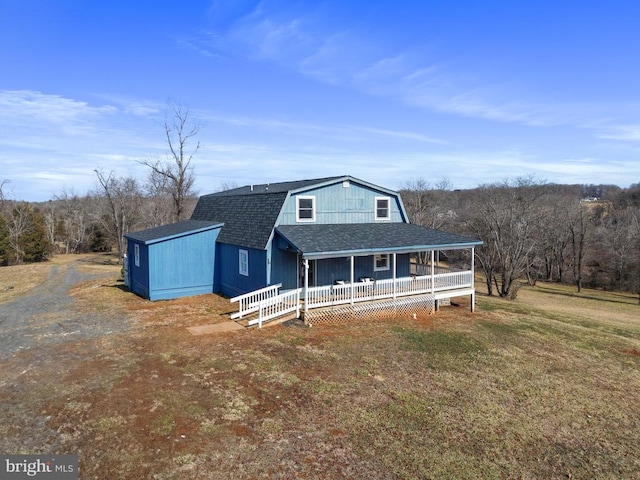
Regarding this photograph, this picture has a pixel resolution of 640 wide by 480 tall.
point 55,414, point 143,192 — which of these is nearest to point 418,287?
point 55,414

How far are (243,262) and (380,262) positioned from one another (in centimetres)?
657

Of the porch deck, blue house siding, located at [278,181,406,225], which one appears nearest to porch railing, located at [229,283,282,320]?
the porch deck

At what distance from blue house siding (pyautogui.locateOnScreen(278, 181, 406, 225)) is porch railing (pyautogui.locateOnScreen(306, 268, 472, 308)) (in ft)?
12.3

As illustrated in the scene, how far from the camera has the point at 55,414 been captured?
8250 mm

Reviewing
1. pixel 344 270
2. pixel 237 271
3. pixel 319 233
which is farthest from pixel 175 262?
pixel 344 270

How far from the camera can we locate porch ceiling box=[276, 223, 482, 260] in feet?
52.0

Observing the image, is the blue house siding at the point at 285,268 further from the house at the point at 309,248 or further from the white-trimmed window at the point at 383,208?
the white-trimmed window at the point at 383,208

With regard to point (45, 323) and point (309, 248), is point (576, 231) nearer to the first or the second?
point (309, 248)

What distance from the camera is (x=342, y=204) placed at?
789 inches

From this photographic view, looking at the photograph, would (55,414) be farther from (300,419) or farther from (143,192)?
(143,192)

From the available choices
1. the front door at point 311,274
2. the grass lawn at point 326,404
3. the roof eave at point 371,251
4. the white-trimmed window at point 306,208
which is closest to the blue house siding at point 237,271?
the front door at point 311,274

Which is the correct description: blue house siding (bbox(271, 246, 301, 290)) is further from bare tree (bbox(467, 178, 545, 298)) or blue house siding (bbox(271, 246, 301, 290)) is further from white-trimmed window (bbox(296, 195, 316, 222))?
bare tree (bbox(467, 178, 545, 298))

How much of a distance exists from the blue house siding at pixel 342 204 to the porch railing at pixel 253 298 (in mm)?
3254

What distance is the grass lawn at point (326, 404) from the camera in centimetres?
714
